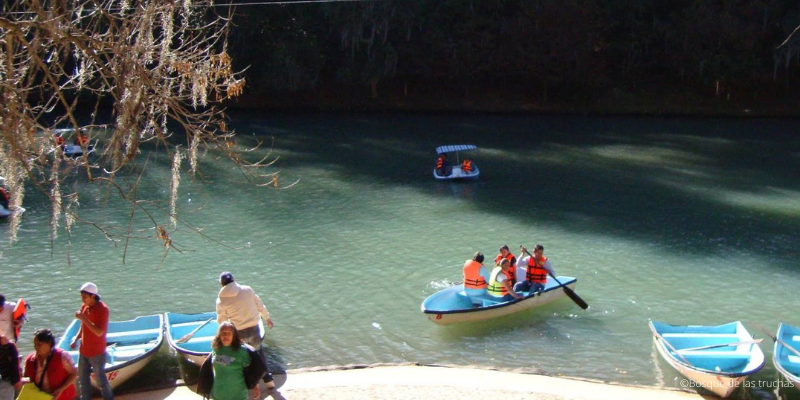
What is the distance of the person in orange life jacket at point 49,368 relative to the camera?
7.17 meters

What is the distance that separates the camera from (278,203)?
23188 mm

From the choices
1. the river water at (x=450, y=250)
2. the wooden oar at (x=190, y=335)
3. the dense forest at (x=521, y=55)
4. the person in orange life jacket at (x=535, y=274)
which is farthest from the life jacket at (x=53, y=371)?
the dense forest at (x=521, y=55)

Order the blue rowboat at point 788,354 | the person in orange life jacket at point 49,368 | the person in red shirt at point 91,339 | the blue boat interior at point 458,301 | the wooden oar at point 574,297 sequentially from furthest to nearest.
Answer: the wooden oar at point 574,297 < the blue boat interior at point 458,301 < the blue rowboat at point 788,354 < the person in red shirt at point 91,339 < the person in orange life jacket at point 49,368

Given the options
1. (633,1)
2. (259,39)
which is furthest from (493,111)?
(259,39)

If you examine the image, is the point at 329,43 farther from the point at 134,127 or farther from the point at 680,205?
the point at 134,127

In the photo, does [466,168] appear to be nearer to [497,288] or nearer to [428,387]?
[497,288]

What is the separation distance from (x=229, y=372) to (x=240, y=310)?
2.52 metres

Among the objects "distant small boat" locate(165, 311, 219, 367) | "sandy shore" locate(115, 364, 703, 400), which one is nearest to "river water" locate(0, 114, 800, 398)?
"sandy shore" locate(115, 364, 703, 400)

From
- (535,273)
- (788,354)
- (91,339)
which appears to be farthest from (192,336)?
(788,354)

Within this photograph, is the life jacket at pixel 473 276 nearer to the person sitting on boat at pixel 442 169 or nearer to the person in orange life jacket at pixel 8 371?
the person in orange life jacket at pixel 8 371

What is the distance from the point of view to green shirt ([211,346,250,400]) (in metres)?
7.07

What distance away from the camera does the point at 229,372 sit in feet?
23.2

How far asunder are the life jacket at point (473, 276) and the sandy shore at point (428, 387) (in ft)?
7.80

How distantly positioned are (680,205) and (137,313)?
15820 millimetres
